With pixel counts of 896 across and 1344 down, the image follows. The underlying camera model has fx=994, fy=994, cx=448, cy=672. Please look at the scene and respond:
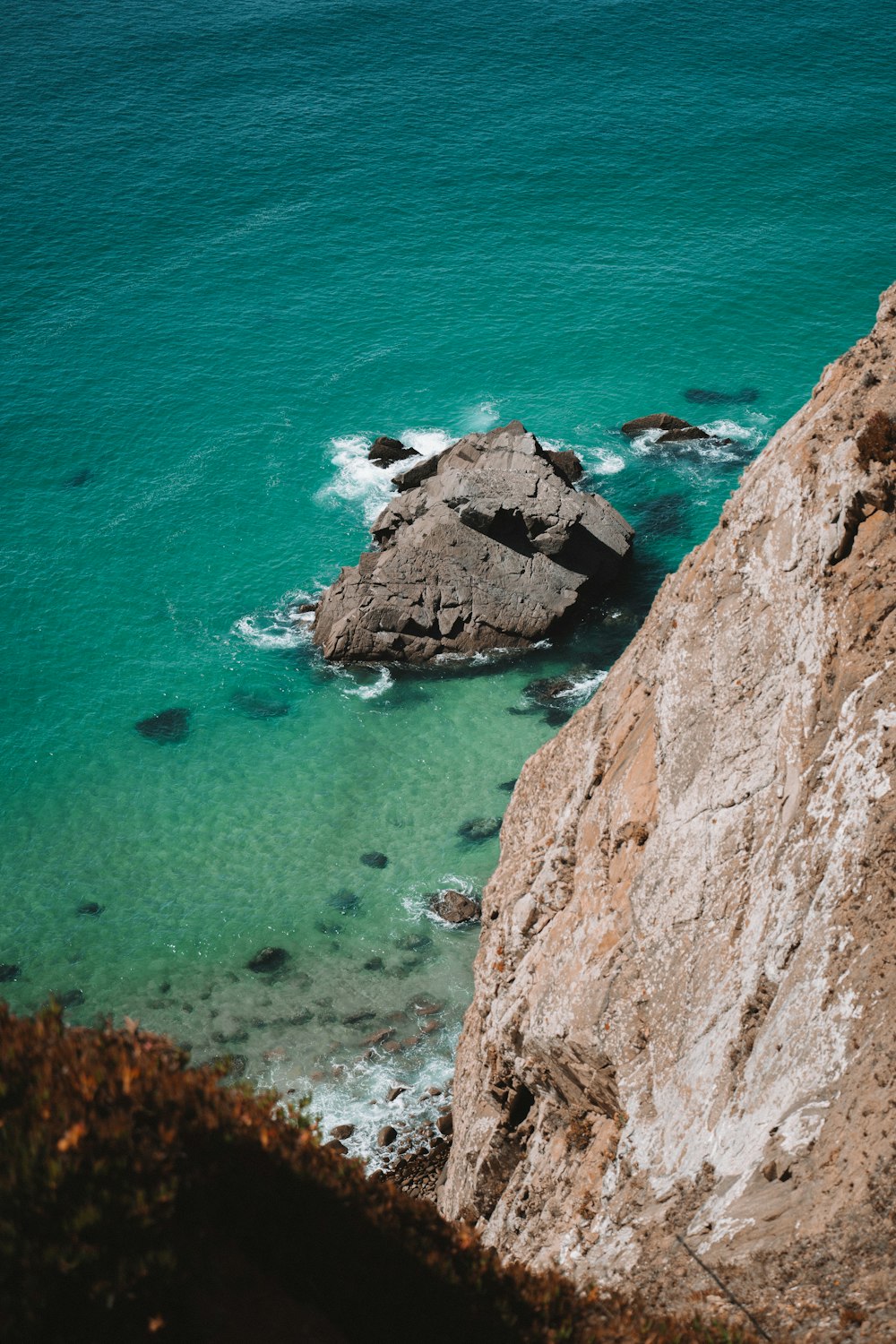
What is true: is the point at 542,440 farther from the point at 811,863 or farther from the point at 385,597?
the point at 811,863

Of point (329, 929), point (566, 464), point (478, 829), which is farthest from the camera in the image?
point (566, 464)

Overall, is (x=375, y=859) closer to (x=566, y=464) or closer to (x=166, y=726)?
(x=166, y=726)

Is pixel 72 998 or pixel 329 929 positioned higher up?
pixel 329 929

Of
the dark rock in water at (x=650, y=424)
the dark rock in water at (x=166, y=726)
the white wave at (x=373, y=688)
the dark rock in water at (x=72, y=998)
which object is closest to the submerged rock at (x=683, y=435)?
the dark rock in water at (x=650, y=424)

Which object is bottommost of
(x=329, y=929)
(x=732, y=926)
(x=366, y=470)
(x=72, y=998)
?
Result: (x=72, y=998)

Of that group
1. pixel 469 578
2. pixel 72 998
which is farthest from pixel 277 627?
pixel 72 998

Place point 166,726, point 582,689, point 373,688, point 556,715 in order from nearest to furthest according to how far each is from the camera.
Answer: point 556,715
point 582,689
point 166,726
point 373,688

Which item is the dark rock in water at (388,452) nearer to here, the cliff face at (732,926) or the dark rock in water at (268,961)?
the dark rock in water at (268,961)
